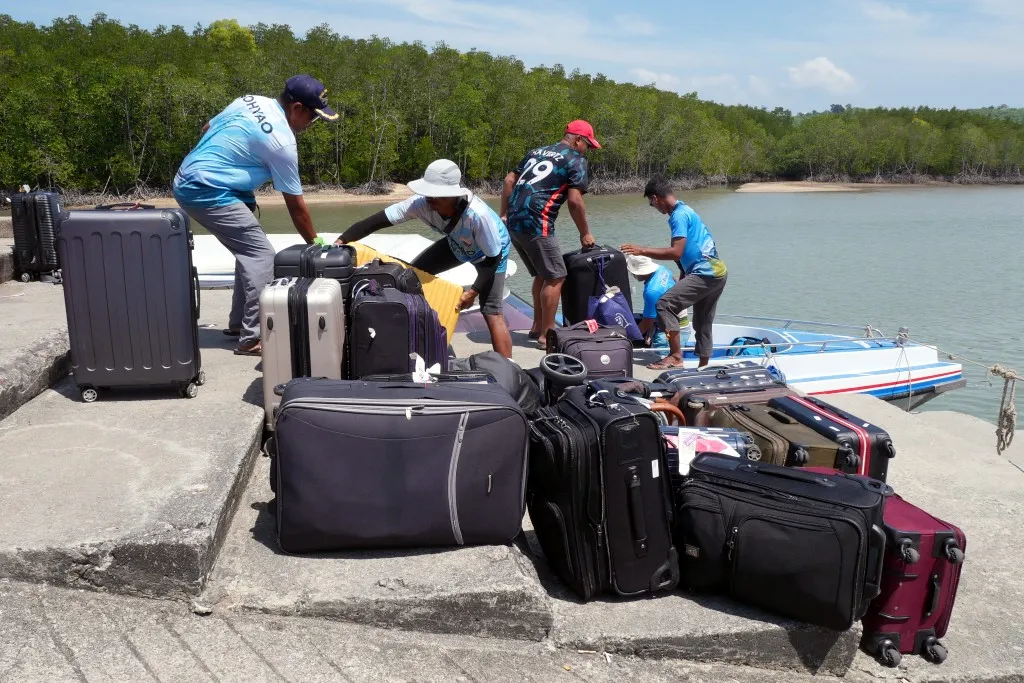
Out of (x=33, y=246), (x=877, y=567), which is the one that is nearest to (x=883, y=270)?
(x=33, y=246)

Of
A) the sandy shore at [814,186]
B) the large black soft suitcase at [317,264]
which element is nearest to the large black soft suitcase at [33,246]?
the large black soft suitcase at [317,264]

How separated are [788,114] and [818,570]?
188 meters

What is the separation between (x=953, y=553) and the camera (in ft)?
10.2

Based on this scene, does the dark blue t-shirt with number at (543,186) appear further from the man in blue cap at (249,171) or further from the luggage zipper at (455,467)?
the luggage zipper at (455,467)

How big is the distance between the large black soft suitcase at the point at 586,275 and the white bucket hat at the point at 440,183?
2.24 meters

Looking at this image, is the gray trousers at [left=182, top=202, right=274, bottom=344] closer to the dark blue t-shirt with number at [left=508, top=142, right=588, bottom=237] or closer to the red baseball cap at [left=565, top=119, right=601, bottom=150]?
the dark blue t-shirt with number at [left=508, top=142, right=588, bottom=237]

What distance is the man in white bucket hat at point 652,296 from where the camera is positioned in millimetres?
8438

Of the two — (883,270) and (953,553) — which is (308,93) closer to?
(953,553)

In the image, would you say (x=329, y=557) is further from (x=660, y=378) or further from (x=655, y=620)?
(x=660, y=378)

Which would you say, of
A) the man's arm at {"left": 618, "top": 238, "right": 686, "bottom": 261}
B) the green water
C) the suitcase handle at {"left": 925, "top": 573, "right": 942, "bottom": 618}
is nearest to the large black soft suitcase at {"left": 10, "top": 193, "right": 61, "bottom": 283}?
the man's arm at {"left": 618, "top": 238, "right": 686, "bottom": 261}

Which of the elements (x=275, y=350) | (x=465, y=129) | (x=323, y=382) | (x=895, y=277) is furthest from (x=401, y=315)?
(x=465, y=129)

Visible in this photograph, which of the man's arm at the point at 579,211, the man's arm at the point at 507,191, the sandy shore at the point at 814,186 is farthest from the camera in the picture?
the sandy shore at the point at 814,186

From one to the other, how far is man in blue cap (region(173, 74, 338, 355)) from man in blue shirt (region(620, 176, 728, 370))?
3135 mm

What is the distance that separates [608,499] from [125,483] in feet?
5.84
